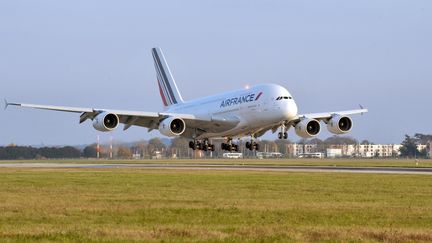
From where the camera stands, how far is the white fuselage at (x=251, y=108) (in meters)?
61.8

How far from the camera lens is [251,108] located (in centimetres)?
6362

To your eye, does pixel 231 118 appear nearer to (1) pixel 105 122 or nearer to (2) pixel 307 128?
(2) pixel 307 128

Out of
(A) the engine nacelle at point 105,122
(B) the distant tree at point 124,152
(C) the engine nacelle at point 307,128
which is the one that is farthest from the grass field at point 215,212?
(B) the distant tree at point 124,152

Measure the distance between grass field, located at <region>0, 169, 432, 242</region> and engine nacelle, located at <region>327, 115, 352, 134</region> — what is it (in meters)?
33.5

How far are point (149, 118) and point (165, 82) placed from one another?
1833 cm

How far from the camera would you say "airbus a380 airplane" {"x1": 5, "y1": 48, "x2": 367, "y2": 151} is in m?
62.5

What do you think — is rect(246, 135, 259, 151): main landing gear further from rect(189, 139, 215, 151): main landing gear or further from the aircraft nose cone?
the aircraft nose cone

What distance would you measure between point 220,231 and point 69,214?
5910 mm

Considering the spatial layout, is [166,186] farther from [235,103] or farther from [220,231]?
[235,103]

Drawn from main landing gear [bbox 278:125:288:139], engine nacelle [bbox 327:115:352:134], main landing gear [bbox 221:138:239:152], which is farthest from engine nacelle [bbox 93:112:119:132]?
engine nacelle [bbox 327:115:352:134]

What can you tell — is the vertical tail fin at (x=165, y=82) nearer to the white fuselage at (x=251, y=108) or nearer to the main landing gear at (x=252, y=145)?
the white fuselage at (x=251, y=108)

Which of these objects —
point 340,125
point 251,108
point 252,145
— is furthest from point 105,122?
point 340,125

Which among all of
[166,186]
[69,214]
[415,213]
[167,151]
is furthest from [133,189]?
[167,151]

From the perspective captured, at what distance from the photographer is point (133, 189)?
1315 inches
